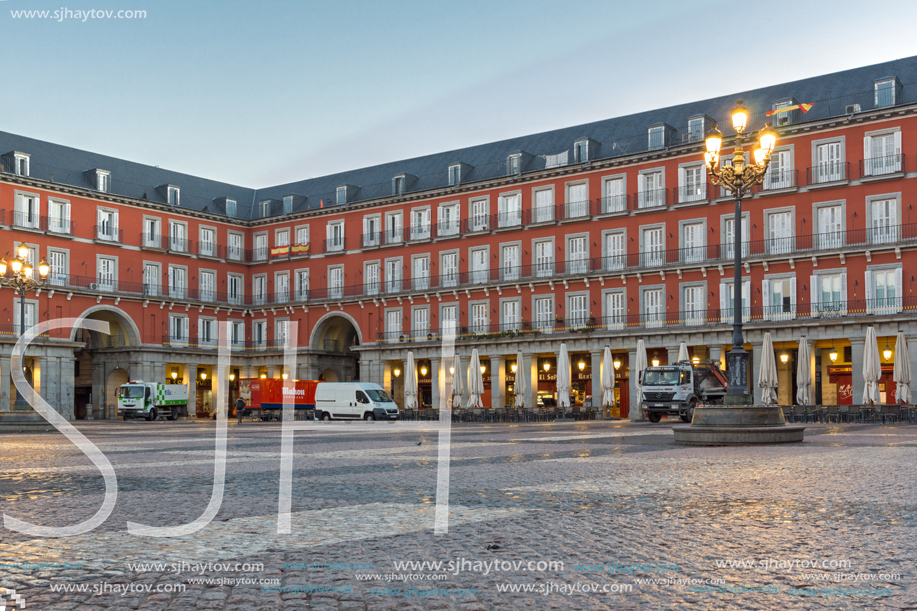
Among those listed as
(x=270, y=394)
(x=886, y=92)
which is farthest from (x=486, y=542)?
(x=886, y=92)

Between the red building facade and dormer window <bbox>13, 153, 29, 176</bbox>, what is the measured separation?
17 cm

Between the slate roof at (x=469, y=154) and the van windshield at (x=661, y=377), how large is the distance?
19.4m

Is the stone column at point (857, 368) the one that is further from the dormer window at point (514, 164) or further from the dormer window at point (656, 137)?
the dormer window at point (514, 164)

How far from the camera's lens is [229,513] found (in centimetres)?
740

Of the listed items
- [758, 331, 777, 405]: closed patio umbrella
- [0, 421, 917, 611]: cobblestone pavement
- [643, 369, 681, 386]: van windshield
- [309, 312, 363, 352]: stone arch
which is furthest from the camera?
[309, 312, 363, 352]: stone arch

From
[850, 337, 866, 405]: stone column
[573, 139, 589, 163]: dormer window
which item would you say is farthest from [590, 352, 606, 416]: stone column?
[850, 337, 866, 405]: stone column

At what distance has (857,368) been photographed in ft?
136

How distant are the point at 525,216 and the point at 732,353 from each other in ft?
121

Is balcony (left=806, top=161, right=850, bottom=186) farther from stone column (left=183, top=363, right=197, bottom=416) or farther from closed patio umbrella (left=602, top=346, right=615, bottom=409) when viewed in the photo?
stone column (left=183, top=363, right=197, bottom=416)

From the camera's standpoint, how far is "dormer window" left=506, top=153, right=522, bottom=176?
54.7m

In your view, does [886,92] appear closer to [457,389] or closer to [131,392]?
[457,389]

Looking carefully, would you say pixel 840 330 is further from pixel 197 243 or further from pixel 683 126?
pixel 197 243

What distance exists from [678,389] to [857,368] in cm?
1318

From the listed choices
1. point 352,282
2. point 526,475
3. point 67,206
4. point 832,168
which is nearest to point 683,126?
point 832,168
